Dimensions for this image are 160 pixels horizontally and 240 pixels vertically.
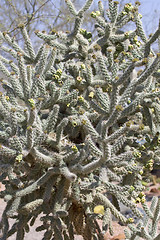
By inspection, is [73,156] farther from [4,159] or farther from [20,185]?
[4,159]

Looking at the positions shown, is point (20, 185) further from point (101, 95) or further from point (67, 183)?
point (101, 95)

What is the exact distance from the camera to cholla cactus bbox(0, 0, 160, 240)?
1.97m

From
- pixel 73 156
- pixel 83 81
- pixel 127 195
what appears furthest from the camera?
pixel 83 81

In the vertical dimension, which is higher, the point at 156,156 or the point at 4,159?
the point at 4,159

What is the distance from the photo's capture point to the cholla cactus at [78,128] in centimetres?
197

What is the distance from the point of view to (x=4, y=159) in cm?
234

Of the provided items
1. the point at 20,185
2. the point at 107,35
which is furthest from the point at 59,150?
the point at 107,35

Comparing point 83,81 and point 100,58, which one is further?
point 83,81

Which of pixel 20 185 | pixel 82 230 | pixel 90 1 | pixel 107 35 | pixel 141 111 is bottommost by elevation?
pixel 82 230

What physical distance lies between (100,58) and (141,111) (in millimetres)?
Result: 721

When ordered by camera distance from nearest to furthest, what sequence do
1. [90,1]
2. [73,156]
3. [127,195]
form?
[73,156] → [127,195] → [90,1]

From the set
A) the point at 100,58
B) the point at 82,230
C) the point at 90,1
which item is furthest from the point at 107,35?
the point at 82,230

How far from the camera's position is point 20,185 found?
2.18 m

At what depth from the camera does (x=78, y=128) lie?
2.47 m
